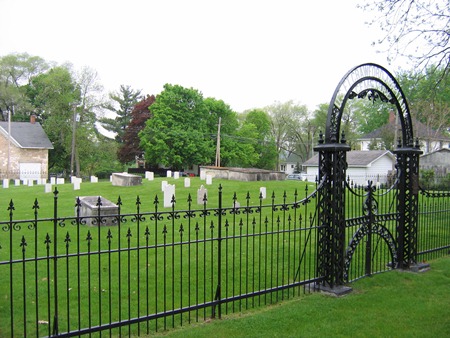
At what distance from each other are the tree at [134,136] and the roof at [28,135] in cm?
1184

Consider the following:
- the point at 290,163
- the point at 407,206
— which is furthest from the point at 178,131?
the point at 407,206

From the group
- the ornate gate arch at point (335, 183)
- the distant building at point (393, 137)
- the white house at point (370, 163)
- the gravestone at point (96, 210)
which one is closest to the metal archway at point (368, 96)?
the ornate gate arch at point (335, 183)

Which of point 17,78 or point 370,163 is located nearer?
point 370,163

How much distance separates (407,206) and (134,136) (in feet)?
157

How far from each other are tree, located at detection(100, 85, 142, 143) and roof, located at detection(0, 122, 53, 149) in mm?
16265

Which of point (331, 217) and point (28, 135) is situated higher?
A: point (28, 135)

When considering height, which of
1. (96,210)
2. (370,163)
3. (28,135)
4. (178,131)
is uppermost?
(178,131)

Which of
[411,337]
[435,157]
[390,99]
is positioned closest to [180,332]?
[411,337]

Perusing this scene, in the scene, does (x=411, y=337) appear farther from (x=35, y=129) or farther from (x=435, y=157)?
(x=35, y=129)

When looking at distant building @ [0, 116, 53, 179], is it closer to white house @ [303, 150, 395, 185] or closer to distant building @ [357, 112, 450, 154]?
white house @ [303, 150, 395, 185]

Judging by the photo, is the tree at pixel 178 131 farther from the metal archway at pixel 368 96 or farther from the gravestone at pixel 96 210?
the metal archway at pixel 368 96

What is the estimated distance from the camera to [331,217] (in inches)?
259

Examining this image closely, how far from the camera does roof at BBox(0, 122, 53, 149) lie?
1587 inches

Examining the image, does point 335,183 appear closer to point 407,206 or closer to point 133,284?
point 407,206
